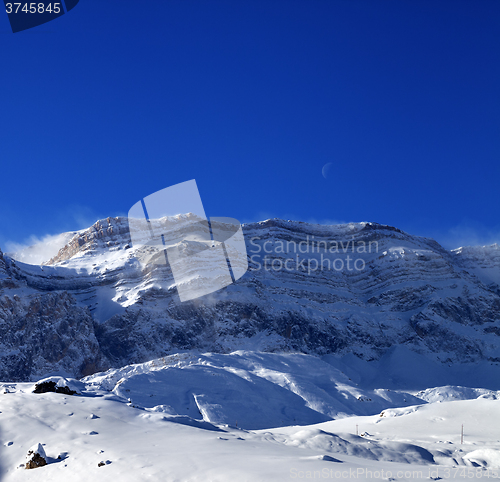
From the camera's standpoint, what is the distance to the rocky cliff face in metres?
80.8

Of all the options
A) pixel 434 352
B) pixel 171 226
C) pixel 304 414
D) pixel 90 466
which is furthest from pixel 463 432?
pixel 171 226

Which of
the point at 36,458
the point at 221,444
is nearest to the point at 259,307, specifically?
the point at 221,444

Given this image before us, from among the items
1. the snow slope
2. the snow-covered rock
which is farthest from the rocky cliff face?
the snow-covered rock

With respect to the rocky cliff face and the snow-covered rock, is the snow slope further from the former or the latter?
the rocky cliff face

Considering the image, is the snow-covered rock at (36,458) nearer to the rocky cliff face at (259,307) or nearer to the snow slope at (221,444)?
the snow slope at (221,444)

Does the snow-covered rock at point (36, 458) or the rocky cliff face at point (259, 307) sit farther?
the rocky cliff face at point (259, 307)

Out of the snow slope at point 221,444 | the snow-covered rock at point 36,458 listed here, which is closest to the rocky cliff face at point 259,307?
the snow slope at point 221,444

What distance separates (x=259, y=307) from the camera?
96.8 metres

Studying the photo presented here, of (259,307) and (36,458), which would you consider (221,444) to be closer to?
(36,458)

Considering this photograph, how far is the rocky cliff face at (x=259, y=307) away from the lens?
Answer: 8081cm

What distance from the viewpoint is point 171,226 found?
124938 mm

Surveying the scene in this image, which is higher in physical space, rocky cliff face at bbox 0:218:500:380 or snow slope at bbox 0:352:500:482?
rocky cliff face at bbox 0:218:500:380

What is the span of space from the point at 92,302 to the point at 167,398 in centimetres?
5996

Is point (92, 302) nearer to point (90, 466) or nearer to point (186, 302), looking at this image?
point (186, 302)
